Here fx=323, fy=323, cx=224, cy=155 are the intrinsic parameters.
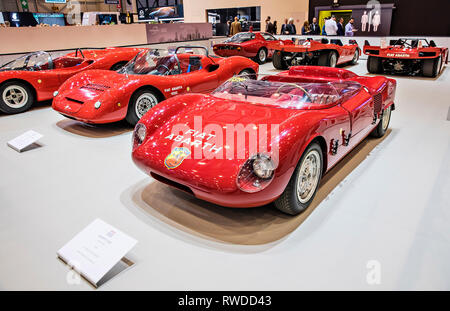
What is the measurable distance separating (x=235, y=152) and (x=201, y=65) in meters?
3.41

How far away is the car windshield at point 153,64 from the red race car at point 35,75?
151cm

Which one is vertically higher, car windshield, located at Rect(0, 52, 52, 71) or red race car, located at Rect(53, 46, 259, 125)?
car windshield, located at Rect(0, 52, 52, 71)

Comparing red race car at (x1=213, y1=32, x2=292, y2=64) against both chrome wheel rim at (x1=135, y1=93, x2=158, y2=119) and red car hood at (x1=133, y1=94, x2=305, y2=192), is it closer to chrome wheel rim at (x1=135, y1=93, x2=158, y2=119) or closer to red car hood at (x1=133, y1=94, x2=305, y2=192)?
chrome wheel rim at (x1=135, y1=93, x2=158, y2=119)

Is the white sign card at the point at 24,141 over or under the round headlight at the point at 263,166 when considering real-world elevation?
under

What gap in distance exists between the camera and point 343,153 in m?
2.79

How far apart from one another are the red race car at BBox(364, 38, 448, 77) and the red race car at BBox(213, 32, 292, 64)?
9.71 feet

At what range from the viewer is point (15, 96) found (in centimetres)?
520

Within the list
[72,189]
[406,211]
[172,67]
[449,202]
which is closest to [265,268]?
[406,211]

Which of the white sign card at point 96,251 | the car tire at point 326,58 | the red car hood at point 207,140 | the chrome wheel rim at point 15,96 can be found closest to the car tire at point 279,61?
the car tire at point 326,58

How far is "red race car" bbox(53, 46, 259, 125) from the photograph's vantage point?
3936mm

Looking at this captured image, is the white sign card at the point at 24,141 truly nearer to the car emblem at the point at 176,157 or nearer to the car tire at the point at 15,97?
the car tire at the point at 15,97

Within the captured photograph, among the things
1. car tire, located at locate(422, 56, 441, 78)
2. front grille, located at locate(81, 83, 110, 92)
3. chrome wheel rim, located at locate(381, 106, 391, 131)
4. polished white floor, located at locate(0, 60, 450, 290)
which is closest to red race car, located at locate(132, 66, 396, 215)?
polished white floor, located at locate(0, 60, 450, 290)

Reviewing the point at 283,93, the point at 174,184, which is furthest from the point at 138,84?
the point at 174,184

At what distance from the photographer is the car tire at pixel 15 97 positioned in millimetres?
5039
